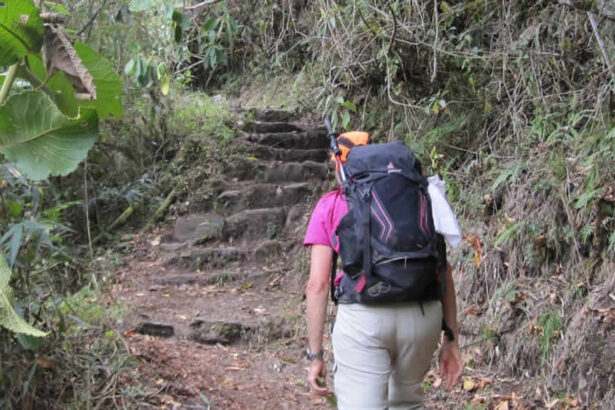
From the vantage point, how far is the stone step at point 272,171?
A: 9.52 metres

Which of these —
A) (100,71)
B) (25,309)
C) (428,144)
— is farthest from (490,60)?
(100,71)

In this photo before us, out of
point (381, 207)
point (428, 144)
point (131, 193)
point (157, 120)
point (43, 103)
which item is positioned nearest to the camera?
point (43, 103)

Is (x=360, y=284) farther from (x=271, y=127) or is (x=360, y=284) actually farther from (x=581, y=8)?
(x=271, y=127)

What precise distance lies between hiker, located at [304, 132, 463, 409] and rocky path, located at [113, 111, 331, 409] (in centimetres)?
173

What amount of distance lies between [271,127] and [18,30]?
29.6 feet

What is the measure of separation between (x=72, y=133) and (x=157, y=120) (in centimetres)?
835

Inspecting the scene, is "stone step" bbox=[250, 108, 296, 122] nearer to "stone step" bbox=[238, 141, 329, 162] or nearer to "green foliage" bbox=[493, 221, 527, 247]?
"stone step" bbox=[238, 141, 329, 162]

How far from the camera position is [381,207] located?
8.43ft

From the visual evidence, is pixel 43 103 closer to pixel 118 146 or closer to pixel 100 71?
pixel 100 71

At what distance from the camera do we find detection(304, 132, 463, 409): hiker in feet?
8.57

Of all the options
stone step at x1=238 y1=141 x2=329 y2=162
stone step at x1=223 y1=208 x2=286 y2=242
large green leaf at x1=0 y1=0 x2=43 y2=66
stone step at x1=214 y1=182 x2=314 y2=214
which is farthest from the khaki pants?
stone step at x1=238 y1=141 x2=329 y2=162

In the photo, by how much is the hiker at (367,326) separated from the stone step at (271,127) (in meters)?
7.78

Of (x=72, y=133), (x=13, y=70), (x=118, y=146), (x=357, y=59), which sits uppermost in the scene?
(x=357, y=59)

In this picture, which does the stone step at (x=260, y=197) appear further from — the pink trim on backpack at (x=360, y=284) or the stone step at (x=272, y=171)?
the pink trim on backpack at (x=360, y=284)
